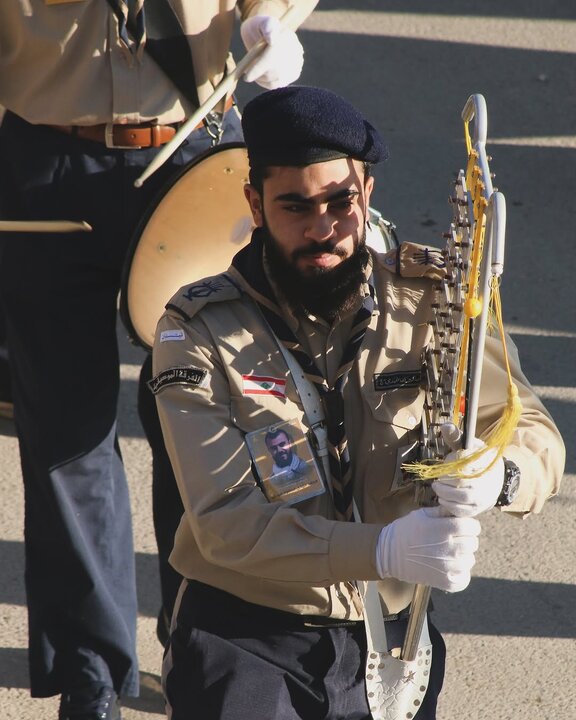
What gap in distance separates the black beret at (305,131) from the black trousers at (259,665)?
2.89 feet

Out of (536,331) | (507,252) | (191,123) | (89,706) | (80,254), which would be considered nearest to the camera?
(191,123)

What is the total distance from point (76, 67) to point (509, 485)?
4.85 feet

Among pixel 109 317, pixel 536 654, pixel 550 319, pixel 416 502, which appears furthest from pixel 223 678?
pixel 550 319

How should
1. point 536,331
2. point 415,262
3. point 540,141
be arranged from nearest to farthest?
point 415,262 → point 536,331 → point 540,141

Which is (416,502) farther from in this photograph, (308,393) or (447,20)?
(447,20)

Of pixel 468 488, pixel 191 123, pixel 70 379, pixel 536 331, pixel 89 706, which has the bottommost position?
pixel 89 706

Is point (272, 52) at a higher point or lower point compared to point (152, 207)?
higher

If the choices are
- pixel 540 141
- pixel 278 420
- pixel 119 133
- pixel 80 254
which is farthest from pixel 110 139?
pixel 540 141

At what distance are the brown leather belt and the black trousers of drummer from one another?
0.06ft

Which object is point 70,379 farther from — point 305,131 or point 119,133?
point 305,131

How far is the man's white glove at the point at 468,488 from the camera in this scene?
220 cm

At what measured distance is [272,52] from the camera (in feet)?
10.9

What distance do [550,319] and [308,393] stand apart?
9.17 feet

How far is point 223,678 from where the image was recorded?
2.51 metres
